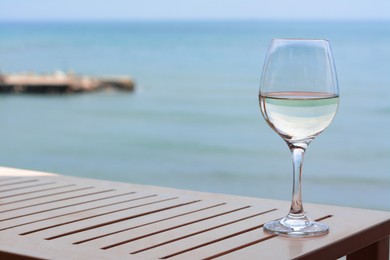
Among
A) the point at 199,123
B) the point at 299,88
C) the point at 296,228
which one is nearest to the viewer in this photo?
the point at 299,88

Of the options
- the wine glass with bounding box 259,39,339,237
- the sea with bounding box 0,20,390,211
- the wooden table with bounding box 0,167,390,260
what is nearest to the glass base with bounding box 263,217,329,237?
the wooden table with bounding box 0,167,390,260

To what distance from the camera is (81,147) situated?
1185 centimetres

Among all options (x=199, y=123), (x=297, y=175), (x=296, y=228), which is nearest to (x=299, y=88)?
(x=297, y=175)

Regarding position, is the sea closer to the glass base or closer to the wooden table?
the wooden table

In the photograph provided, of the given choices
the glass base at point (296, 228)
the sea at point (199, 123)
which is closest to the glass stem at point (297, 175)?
the glass base at point (296, 228)

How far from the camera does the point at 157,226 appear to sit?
4.55 ft

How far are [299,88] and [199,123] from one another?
1310cm

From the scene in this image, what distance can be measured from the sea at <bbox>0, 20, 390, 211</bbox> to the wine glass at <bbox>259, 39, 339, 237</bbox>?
20.1 ft

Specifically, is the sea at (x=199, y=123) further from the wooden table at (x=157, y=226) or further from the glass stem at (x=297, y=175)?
the glass stem at (x=297, y=175)

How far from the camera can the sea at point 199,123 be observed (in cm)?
906

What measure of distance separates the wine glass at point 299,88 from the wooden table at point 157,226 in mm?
183

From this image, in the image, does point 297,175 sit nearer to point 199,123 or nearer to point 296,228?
point 296,228

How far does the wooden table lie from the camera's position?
1221 millimetres

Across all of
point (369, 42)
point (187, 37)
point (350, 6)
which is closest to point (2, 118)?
point (369, 42)
